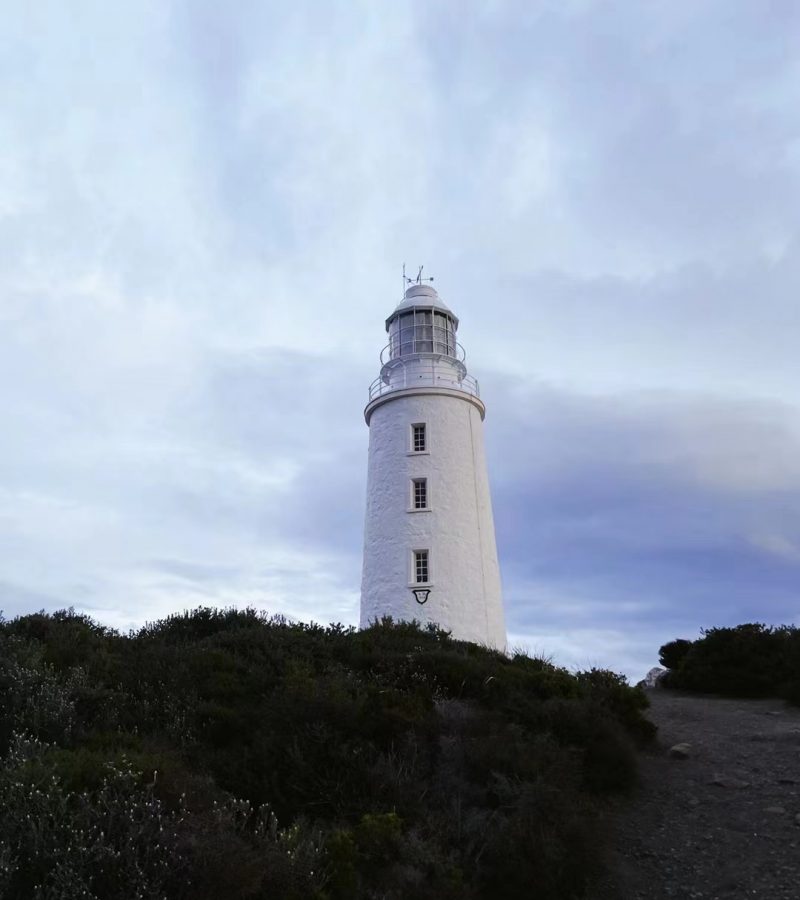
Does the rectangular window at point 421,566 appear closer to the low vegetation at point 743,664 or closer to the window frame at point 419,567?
the window frame at point 419,567

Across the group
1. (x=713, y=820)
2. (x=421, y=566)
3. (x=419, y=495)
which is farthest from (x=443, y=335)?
(x=713, y=820)

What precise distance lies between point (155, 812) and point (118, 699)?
3848 mm

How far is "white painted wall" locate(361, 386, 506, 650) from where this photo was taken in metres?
21.2

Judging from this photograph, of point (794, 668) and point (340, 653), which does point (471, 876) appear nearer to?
point (340, 653)

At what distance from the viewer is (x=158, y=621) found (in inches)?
630

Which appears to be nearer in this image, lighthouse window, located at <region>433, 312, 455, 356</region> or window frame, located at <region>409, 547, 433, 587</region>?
window frame, located at <region>409, 547, 433, 587</region>

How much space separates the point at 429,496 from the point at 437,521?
743 millimetres

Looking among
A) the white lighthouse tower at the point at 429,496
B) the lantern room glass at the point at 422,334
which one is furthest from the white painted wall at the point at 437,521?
the lantern room glass at the point at 422,334

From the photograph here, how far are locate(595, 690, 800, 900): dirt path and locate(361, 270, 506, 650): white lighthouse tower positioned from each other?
8.05 metres

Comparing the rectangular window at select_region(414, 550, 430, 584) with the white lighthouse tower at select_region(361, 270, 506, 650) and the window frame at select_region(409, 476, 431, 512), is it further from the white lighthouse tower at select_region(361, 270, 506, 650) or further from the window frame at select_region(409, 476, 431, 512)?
the window frame at select_region(409, 476, 431, 512)

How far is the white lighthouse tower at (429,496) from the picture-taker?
69.9 ft

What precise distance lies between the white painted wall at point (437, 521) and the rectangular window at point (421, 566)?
0.21 m

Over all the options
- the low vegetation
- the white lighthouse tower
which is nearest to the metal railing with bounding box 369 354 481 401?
the white lighthouse tower

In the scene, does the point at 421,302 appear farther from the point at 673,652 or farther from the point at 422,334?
the point at 673,652
